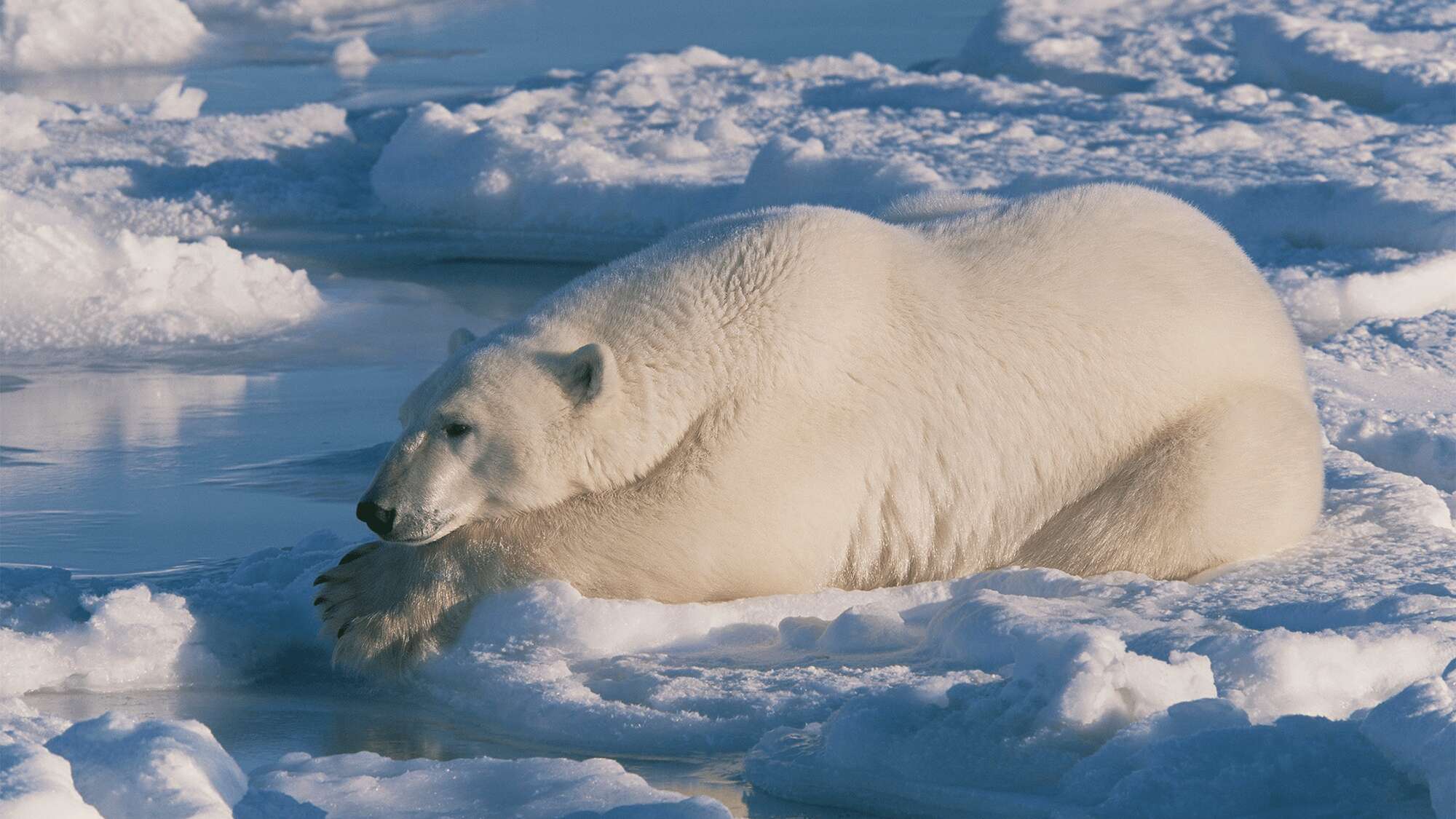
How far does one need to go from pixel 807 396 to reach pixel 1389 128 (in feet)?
23.8

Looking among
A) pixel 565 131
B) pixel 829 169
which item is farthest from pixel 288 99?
pixel 829 169

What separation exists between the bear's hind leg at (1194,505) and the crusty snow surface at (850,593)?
4.2 inches

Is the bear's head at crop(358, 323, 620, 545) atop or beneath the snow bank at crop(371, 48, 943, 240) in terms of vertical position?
beneath

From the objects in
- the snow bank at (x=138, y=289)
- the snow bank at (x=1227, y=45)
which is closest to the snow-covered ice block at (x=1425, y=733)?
the snow bank at (x=138, y=289)

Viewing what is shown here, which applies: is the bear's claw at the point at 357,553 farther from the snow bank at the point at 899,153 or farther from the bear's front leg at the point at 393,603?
the snow bank at the point at 899,153

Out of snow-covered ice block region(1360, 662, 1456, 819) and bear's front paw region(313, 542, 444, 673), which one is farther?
bear's front paw region(313, 542, 444, 673)

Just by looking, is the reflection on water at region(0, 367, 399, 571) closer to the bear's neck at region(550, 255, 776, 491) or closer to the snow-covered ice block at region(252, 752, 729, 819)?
the bear's neck at region(550, 255, 776, 491)

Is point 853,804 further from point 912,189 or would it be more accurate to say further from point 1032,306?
point 912,189

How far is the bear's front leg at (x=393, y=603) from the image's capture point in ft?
11.6

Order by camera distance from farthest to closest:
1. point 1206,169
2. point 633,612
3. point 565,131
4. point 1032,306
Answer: point 565,131, point 1206,169, point 1032,306, point 633,612

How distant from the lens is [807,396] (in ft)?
12.3

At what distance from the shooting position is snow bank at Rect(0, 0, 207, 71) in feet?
55.7

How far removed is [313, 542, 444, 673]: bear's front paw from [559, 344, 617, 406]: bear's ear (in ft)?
1.70

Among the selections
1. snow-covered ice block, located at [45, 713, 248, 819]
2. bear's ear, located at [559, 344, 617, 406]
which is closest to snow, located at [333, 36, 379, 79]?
bear's ear, located at [559, 344, 617, 406]
